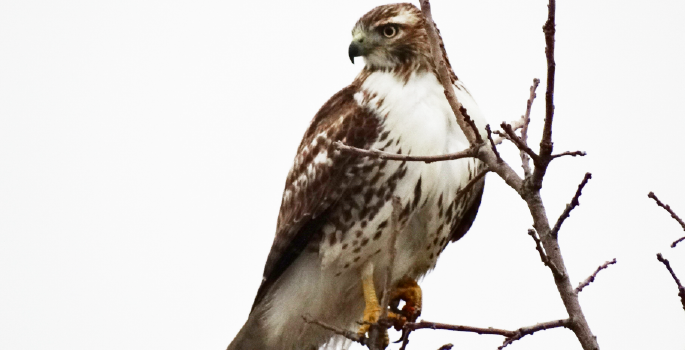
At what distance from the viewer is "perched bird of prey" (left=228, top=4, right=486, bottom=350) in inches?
188

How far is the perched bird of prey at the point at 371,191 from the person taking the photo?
4.78 meters

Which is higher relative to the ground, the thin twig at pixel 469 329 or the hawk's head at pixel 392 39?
the hawk's head at pixel 392 39

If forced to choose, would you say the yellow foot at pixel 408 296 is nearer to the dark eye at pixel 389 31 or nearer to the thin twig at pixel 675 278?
the dark eye at pixel 389 31

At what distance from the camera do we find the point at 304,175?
17.1 ft

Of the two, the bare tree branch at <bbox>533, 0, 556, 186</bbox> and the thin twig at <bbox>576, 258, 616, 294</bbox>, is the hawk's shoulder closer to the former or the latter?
the thin twig at <bbox>576, 258, 616, 294</bbox>

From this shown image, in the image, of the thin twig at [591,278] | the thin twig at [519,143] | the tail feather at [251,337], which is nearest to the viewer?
the thin twig at [519,143]

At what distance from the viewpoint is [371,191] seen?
4.79 metres

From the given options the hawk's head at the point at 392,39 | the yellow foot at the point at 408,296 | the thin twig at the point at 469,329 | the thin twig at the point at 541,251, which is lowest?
the thin twig at the point at 469,329

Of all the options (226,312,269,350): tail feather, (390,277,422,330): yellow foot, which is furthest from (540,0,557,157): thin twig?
(226,312,269,350): tail feather

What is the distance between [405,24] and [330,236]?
1.29m

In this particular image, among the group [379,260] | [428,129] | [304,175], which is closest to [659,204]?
[428,129]

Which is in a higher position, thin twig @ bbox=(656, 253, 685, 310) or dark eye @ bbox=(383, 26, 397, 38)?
dark eye @ bbox=(383, 26, 397, 38)

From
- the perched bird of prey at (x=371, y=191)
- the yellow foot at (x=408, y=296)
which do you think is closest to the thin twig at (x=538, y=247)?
the perched bird of prey at (x=371, y=191)

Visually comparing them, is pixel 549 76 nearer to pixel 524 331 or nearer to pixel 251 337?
pixel 524 331
